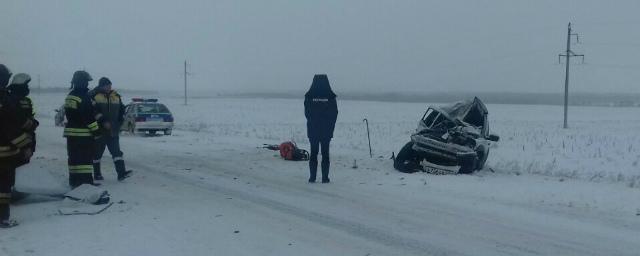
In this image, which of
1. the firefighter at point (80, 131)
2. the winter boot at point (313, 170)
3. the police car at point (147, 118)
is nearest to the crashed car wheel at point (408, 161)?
the winter boot at point (313, 170)

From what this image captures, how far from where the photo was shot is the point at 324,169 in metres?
11.3

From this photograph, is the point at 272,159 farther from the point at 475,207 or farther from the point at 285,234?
the point at 285,234

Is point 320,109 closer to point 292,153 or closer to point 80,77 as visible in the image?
point 292,153

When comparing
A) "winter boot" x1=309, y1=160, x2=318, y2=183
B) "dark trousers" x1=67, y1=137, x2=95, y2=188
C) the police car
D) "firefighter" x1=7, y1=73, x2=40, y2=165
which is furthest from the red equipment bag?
the police car

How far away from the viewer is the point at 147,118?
25.6 m

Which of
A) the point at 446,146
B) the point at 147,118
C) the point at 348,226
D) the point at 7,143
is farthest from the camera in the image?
the point at 147,118

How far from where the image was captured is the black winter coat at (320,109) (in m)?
11.4

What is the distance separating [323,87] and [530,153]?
10.4 metres

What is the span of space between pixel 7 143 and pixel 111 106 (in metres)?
4.01

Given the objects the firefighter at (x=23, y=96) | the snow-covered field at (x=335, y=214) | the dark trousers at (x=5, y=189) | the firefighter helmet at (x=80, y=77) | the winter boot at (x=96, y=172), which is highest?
the firefighter helmet at (x=80, y=77)

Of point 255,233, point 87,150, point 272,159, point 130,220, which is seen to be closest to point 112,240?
point 130,220

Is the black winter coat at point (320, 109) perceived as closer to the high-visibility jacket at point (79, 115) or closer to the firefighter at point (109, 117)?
the firefighter at point (109, 117)

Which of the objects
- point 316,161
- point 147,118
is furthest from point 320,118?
point 147,118

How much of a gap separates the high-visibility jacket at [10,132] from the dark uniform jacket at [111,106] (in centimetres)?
352
